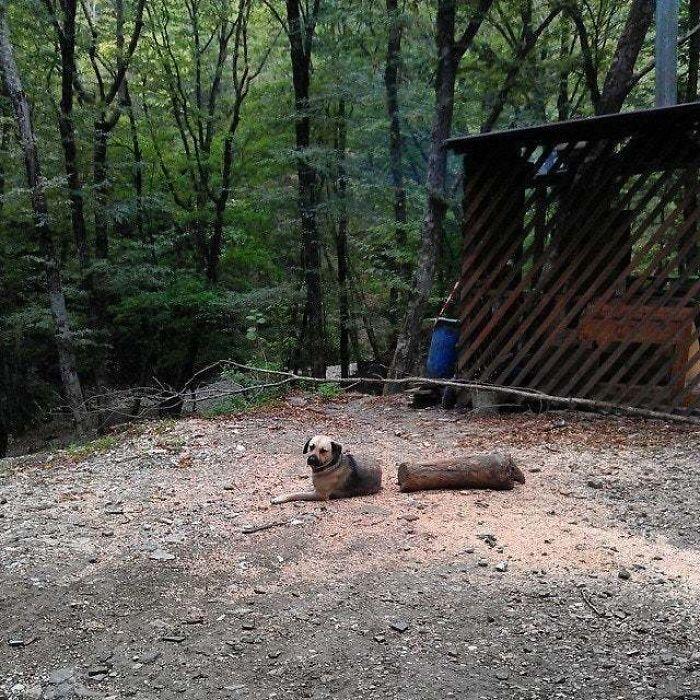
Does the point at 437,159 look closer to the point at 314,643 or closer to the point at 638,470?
the point at 638,470

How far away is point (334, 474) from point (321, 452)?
226 mm

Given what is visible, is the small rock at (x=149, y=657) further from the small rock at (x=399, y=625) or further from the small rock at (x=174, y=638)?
the small rock at (x=399, y=625)

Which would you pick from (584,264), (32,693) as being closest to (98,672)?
(32,693)

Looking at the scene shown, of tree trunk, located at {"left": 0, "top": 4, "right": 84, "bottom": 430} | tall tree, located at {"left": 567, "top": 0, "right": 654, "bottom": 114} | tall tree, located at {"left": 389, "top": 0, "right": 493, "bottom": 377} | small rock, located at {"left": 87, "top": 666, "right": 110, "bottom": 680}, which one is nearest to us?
small rock, located at {"left": 87, "top": 666, "right": 110, "bottom": 680}

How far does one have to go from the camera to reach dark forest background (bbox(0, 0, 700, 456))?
11359mm

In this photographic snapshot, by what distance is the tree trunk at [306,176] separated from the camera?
12.4 m

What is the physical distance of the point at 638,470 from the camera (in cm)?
551

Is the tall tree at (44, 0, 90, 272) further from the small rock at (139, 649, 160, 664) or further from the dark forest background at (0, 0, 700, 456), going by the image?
the small rock at (139, 649, 160, 664)

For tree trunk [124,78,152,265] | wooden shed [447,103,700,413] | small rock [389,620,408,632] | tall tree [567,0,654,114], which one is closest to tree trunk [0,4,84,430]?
tree trunk [124,78,152,265]

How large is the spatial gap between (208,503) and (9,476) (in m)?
2.62

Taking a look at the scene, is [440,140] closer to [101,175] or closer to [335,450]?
[335,450]

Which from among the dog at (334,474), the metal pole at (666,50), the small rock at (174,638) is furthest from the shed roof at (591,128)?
the small rock at (174,638)

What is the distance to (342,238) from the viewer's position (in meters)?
14.5

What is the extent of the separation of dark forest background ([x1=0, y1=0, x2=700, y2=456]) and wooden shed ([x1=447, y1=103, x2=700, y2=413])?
6.27 ft
